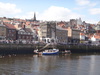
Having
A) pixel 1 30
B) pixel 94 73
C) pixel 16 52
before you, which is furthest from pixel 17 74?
pixel 1 30

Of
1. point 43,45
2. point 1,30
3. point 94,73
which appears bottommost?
point 94,73

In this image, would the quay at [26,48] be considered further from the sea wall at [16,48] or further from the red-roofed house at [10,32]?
the red-roofed house at [10,32]

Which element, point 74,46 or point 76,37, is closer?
point 74,46

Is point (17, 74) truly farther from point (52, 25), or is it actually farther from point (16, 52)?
point (52, 25)

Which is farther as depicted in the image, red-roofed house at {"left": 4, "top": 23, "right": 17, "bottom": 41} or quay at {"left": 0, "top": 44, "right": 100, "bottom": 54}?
red-roofed house at {"left": 4, "top": 23, "right": 17, "bottom": 41}

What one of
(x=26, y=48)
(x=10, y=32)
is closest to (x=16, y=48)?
(x=26, y=48)

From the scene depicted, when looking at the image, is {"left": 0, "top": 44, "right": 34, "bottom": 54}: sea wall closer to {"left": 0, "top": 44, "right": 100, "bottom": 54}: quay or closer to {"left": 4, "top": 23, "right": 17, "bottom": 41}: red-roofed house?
{"left": 0, "top": 44, "right": 100, "bottom": 54}: quay

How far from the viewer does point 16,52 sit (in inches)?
2156

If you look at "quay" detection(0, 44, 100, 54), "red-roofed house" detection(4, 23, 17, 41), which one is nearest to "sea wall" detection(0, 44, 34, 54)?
"quay" detection(0, 44, 100, 54)

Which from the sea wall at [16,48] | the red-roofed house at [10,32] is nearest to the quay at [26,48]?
Answer: the sea wall at [16,48]

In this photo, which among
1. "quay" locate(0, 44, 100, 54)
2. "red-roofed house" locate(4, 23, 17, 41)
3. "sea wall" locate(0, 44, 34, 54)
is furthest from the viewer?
"red-roofed house" locate(4, 23, 17, 41)

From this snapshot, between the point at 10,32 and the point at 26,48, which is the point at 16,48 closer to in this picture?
the point at 26,48

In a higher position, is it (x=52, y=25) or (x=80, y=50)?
(x=52, y=25)

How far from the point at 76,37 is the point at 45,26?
21.6 meters
